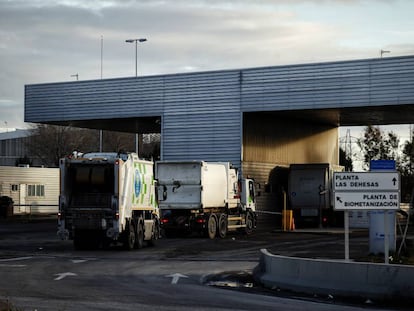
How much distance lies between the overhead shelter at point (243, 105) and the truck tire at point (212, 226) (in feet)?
24.3

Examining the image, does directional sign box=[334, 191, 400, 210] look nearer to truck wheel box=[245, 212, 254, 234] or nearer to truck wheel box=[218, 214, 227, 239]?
truck wheel box=[218, 214, 227, 239]

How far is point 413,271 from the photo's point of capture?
48.1 feet

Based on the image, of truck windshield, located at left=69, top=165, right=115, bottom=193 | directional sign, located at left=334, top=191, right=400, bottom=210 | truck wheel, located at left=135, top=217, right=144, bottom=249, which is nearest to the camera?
directional sign, located at left=334, top=191, right=400, bottom=210

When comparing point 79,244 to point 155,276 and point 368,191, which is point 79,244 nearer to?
point 155,276

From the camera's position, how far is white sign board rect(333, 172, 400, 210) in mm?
17781

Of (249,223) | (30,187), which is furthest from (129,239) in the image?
(30,187)

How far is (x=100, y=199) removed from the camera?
87.6 feet

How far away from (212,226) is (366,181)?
1739 cm

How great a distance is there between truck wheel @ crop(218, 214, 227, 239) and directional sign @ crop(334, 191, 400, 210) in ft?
58.3

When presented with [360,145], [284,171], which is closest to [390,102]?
[284,171]

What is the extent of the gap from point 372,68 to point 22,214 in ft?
96.9

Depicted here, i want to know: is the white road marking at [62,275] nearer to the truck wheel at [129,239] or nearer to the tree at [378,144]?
the truck wheel at [129,239]

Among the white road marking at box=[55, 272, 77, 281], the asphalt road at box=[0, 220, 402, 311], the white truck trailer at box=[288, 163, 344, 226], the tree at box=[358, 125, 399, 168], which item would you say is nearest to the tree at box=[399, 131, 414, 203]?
the tree at box=[358, 125, 399, 168]

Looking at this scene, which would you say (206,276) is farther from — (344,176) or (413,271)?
(413,271)
